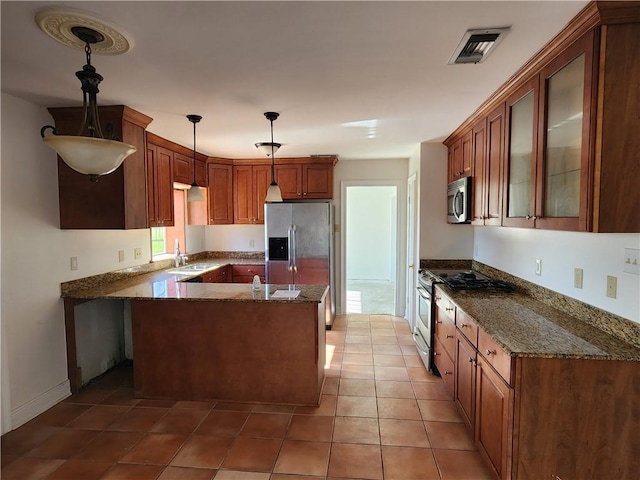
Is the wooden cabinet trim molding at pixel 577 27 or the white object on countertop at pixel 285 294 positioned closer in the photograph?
the wooden cabinet trim molding at pixel 577 27

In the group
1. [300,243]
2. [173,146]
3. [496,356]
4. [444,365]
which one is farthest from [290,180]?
[496,356]

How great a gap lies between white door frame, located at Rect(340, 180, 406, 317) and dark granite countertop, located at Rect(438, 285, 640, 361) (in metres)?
2.53

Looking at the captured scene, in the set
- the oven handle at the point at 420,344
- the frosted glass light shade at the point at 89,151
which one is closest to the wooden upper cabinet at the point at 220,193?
the oven handle at the point at 420,344

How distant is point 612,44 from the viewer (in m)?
1.51

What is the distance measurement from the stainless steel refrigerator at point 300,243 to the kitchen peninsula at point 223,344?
1.77 metres

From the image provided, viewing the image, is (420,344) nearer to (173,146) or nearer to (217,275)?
(217,275)

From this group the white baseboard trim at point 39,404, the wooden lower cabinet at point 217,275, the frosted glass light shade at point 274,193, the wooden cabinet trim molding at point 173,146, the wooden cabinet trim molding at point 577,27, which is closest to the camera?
the wooden cabinet trim molding at point 577,27

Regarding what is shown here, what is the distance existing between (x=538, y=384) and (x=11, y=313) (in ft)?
10.7

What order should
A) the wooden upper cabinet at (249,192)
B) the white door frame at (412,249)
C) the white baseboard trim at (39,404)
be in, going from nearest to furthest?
the white baseboard trim at (39,404) → the white door frame at (412,249) → the wooden upper cabinet at (249,192)

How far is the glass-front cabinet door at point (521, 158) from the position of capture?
2.08 meters

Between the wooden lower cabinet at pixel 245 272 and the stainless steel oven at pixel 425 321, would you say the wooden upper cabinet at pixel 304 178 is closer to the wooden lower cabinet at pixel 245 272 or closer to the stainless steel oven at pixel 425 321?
the wooden lower cabinet at pixel 245 272

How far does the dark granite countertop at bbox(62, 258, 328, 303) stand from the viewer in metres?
2.76

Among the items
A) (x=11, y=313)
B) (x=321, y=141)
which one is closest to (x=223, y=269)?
(x=321, y=141)

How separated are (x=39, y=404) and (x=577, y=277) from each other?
12.5 ft
